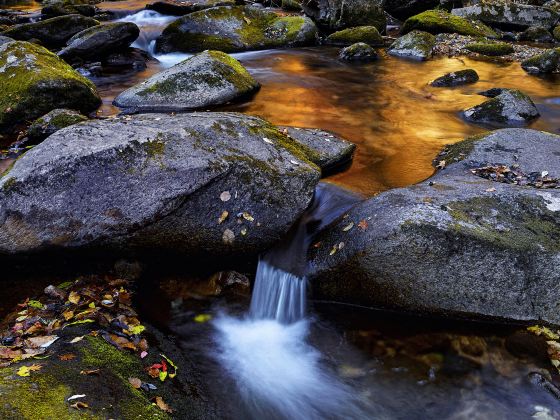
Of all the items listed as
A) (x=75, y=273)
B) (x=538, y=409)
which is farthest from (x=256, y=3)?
(x=538, y=409)

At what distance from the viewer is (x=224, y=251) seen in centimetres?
486

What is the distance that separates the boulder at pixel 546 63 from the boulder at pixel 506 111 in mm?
5082

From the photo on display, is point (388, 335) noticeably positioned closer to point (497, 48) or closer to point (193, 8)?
point (497, 48)

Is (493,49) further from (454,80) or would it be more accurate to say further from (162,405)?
(162,405)

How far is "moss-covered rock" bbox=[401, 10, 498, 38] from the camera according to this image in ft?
59.7

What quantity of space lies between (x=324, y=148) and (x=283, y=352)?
11.5 ft

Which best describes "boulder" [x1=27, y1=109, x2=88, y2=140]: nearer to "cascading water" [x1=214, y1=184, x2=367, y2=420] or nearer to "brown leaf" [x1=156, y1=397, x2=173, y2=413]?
"cascading water" [x1=214, y1=184, x2=367, y2=420]

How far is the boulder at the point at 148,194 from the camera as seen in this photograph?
4.51 meters

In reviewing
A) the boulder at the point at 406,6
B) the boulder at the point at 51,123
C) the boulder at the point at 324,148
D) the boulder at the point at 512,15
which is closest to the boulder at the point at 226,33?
the boulder at the point at 406,6

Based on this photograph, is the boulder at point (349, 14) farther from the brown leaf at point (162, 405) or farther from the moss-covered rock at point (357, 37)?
the brown leaf at point (162, 405)

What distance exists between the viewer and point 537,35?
18.5 m

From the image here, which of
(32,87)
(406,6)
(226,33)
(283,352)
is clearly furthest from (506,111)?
(406,6)

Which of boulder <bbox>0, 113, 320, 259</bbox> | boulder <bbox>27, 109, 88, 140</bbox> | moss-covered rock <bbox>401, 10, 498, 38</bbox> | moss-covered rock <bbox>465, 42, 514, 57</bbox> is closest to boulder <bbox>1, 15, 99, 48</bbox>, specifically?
boulder <bbox>27, 109, 88, 140</bbox>

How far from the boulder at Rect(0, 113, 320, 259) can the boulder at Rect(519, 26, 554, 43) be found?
59.2 feet
